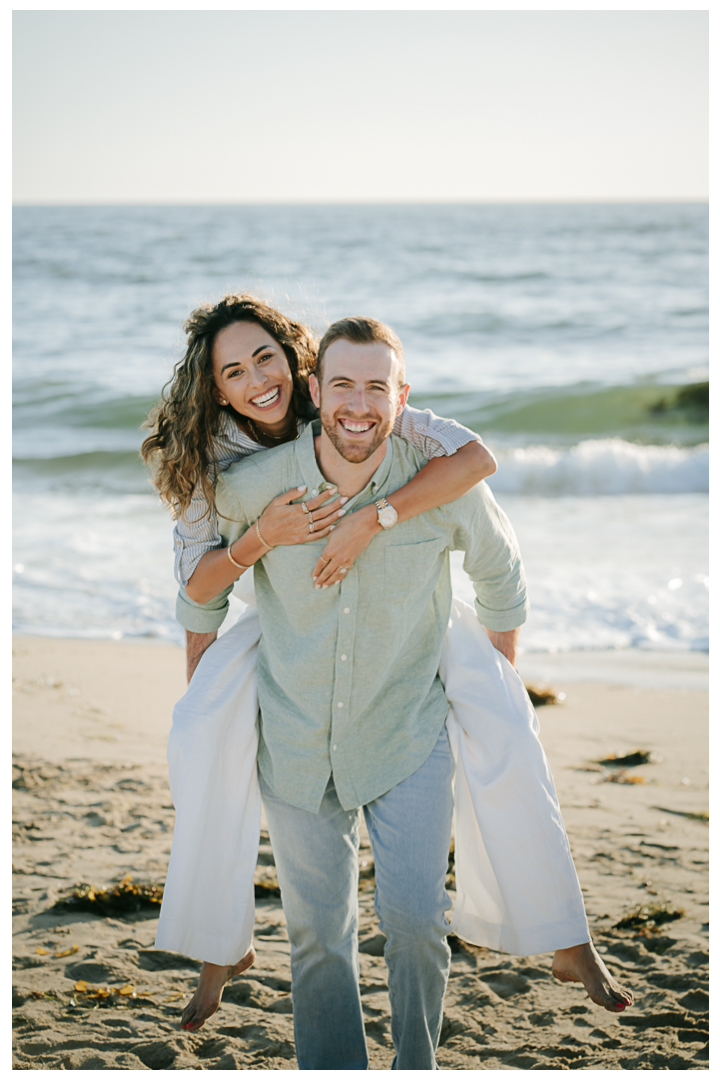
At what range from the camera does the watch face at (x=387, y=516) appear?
8.86 ft

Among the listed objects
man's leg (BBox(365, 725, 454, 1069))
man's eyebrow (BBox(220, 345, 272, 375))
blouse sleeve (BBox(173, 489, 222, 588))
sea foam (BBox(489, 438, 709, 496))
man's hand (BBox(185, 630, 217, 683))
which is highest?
sea foam (BBox(489, 438, 709, 496))

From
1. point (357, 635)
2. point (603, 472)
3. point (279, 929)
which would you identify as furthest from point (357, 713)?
point (603, 472)

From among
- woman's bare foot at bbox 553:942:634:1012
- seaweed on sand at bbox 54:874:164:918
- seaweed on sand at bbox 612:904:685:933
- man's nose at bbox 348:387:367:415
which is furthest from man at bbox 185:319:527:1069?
seaweed on sand at bbox 612:904:685:933

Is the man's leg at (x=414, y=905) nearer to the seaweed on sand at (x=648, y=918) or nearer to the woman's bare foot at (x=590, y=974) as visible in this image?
the woman's bare foot at (x=590, y=974)

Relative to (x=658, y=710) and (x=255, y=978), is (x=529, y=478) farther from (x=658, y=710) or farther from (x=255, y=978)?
(x=255, y=978)

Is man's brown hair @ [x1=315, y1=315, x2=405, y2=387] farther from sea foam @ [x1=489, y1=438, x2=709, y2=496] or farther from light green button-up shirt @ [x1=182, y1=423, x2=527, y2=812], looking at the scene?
sea foam @ [x1=489, y1=438, x2=709, y2=496]

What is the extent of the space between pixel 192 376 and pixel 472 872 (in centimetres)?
180

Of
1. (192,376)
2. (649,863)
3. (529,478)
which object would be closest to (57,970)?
(192,376)

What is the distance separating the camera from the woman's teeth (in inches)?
118

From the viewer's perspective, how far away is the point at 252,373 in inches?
117

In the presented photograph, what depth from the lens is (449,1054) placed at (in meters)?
3.17

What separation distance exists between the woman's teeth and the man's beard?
37 cm

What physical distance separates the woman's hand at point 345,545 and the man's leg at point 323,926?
643 mm

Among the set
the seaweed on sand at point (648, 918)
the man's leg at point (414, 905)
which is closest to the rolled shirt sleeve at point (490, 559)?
the man's leg at point (414, 905)
